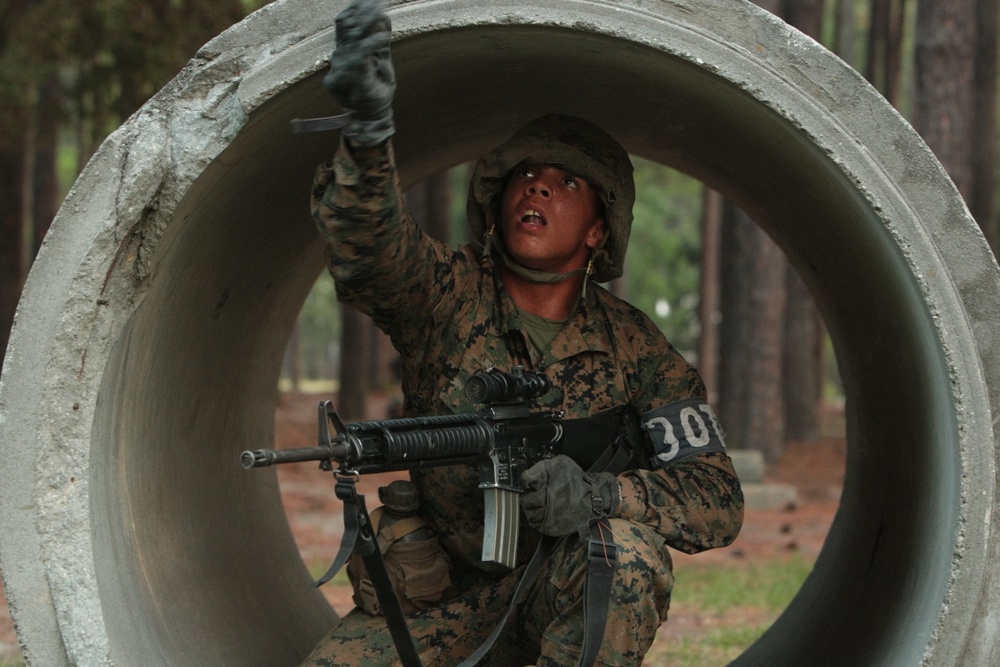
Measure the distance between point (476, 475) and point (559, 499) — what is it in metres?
0.43

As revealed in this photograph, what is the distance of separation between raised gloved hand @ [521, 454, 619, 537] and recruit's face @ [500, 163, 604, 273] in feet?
2.48

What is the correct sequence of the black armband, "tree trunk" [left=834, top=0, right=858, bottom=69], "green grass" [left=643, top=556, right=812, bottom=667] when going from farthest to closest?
"tree trunk" [left=834, top=0, right=858, bottom=69], "green grass" [left=643, top=556, right=812, bottom=667], the black armband

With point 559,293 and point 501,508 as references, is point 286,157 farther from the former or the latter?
point 501,508

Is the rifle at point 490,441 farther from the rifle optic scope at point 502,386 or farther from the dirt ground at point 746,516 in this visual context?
the dirt ground at point 746,516

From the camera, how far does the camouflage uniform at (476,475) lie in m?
3.48

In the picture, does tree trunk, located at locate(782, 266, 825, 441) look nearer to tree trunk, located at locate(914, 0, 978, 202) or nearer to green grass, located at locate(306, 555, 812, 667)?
tree trunk, located at locate(914, 0, 978, 202)

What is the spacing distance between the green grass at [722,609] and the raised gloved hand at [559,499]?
210 cm

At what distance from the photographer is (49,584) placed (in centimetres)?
311

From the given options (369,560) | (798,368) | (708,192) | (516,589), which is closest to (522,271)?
(516,589)

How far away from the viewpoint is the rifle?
316 cm

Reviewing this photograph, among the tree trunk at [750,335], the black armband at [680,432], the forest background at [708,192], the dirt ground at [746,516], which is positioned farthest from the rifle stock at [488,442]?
the tree trunk at [750,335]

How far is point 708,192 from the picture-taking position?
617 inches

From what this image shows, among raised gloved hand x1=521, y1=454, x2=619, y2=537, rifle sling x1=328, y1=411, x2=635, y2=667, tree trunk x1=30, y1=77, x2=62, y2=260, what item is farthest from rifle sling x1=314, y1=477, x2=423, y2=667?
tree trunk x1=30, y1=77, x2=62, y2=260

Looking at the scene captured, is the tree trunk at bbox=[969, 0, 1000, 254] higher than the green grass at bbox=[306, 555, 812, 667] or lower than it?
higher
